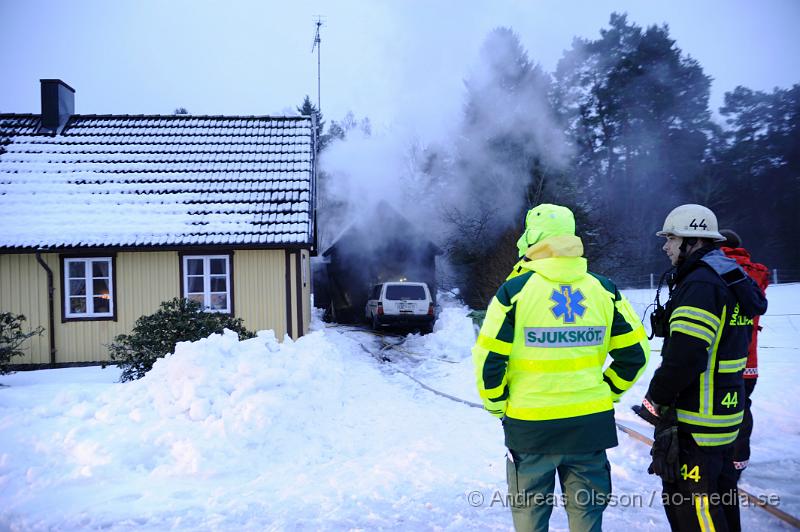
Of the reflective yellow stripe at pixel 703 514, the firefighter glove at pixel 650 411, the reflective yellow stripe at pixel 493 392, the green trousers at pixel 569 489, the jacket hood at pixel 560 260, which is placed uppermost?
the jacket hood at pixel 560 260

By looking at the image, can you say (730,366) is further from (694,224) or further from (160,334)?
(160,334)

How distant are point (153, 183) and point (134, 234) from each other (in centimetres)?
186

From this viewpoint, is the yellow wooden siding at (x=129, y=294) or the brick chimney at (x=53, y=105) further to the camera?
the brick chimney at (x=53, y=105)

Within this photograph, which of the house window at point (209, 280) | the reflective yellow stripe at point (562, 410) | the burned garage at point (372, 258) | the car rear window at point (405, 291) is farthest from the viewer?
the burned garage at point (372, 258)

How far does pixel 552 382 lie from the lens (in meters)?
2.82

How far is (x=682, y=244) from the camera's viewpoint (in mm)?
3432

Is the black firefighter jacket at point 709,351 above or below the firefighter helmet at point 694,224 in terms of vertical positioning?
below

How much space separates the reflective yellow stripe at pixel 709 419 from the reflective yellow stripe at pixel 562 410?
23.5 inches

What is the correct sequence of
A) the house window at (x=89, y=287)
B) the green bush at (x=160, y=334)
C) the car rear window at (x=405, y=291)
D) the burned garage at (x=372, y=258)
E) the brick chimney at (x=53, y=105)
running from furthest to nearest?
the burned garage at (x=372, y=258) → the car rear window at (x=405, y=291) → the brick chimney at (x=53, y=105) → the house window at (x=89, y=287) → the green bush at (x=160, y=334)

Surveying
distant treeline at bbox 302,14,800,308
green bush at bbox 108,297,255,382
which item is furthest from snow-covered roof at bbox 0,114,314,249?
distant treeline at bbox 302,14,800,308

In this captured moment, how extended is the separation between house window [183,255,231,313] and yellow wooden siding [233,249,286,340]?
0.22 meters

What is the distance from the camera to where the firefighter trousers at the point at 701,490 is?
2975mm

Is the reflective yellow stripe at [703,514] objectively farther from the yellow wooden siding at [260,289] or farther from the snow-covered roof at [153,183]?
the yellow wooden siding at [260,289]

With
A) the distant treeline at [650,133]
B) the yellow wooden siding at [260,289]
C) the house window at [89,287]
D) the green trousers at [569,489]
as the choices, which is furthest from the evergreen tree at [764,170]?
the green trousers at [569,489]
